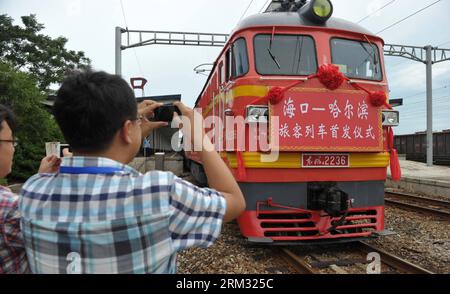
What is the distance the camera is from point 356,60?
5.38 m

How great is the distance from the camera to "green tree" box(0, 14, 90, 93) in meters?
21.6

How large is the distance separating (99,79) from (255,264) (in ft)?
12.5

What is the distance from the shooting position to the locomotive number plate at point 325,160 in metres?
4.87

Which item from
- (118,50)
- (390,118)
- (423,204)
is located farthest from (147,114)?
(118,50)

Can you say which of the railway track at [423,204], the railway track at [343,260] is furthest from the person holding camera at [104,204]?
the railway track at [423,204]

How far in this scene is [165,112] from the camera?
1.76 metres

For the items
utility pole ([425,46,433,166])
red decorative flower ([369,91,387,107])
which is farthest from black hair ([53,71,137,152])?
utility pole ([425,46,433,166])

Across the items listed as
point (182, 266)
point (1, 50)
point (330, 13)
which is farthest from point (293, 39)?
point (1, 50)

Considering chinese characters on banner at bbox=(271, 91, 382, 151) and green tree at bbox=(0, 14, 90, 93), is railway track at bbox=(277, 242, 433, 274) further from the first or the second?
green tree at bbox=(0, 14, 90, 93)

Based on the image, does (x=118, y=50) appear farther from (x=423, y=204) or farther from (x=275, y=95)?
(x=423, y=204)

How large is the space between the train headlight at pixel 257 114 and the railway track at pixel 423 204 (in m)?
5.08

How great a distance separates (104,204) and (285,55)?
433 cm

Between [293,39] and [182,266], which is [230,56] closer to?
[293,39]

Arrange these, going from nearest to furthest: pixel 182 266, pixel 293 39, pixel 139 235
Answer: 1. pixel 139 235
2. pixel 182 266
3. pixel 293 39
